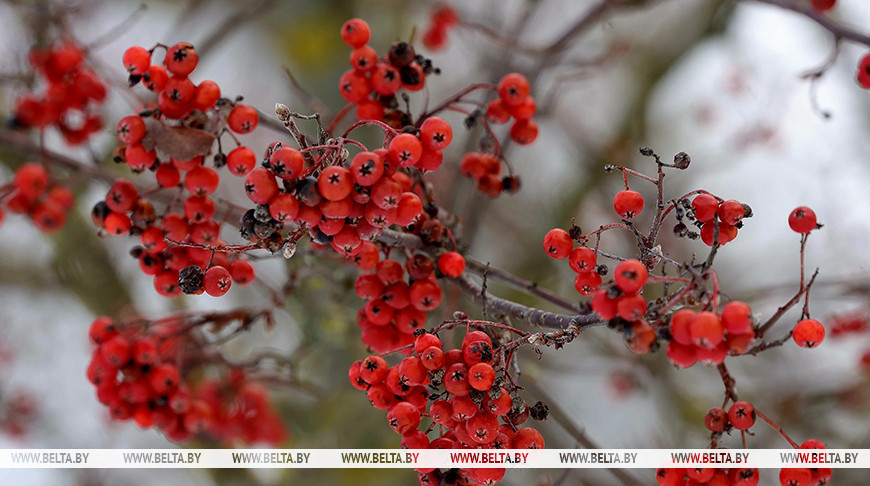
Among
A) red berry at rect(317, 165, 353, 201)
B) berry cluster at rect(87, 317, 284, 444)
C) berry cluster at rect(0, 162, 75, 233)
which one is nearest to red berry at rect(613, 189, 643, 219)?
red berry at rect(317, 165, 353, 201)

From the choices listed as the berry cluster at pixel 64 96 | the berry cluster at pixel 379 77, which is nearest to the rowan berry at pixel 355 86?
the berry cluster at pixel 379 77

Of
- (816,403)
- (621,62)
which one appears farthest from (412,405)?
(621,62)

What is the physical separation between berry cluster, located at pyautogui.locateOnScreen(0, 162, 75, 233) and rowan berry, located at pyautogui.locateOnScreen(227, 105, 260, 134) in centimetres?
88

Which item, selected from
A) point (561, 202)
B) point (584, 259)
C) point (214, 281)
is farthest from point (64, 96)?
point (561, 202)

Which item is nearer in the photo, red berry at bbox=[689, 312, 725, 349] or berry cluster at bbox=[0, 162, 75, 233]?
red berry at bbox=[689, 312, 725, 349]

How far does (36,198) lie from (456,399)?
1.47 meters

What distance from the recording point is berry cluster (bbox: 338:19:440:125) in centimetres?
124

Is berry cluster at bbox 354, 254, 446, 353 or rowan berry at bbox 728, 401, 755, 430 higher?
berry cluster at bbox 354, 254, 446, 353

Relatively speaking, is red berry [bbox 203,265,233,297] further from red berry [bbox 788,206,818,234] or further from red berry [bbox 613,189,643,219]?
→ red berry [bbox 788,206,818,234]

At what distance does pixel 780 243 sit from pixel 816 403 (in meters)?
0.67

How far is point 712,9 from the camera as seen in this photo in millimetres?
2869

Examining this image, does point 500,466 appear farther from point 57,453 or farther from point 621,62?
point 621,62

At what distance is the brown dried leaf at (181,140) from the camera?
1167 millimetres

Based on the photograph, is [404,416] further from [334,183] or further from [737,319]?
[737,319]
